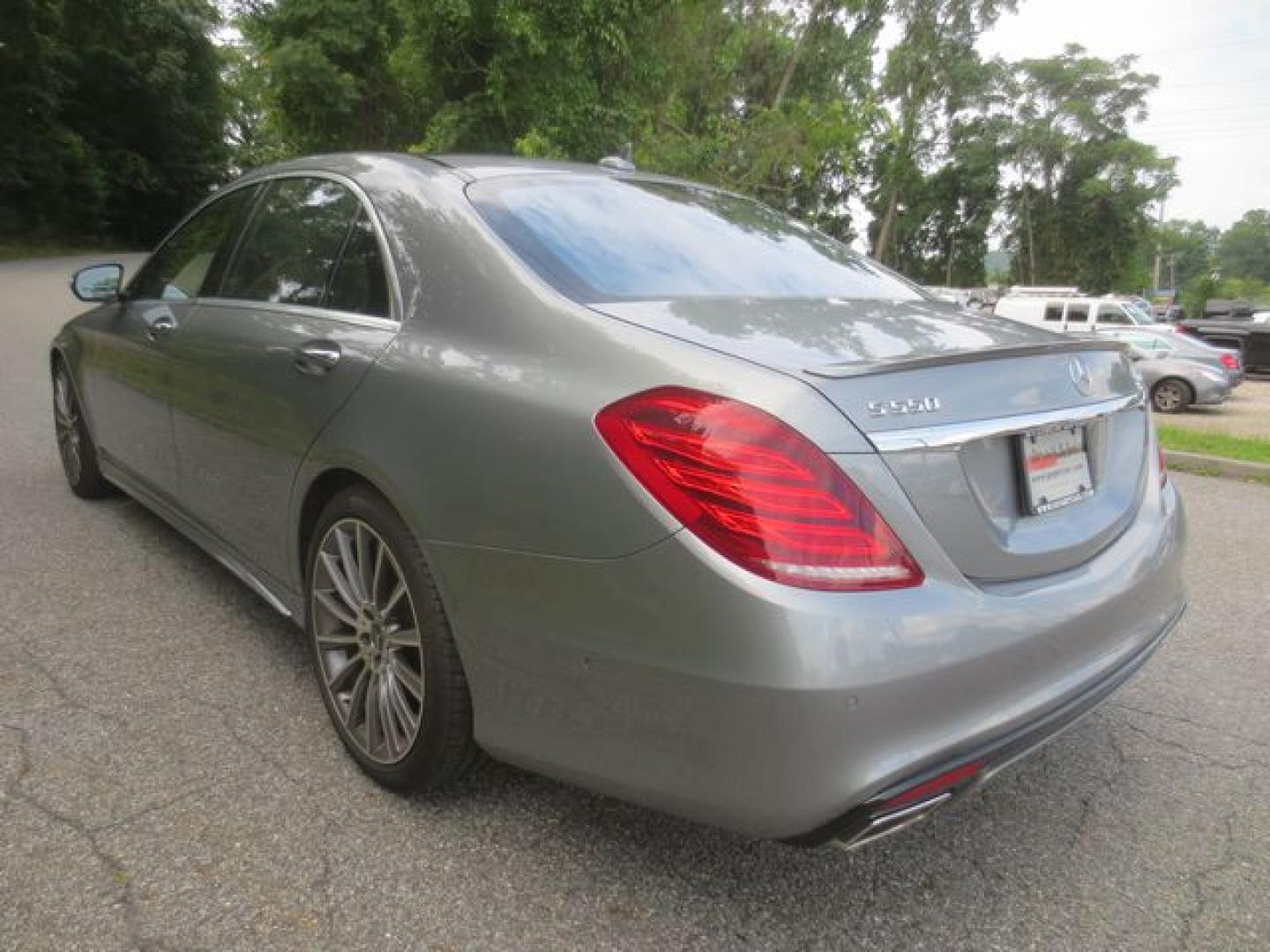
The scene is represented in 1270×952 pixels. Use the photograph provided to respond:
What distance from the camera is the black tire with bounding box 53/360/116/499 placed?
14.9 feet

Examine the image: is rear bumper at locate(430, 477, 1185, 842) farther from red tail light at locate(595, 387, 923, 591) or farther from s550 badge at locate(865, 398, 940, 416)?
s550 badge at locate(865, 398, 940, 416)

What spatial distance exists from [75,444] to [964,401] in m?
4.49

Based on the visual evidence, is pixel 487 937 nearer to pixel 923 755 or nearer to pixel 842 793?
pixel 842 793

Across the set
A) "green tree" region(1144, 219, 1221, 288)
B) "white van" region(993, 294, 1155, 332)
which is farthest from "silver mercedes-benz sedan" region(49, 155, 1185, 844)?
"green tree" region(1144, 219, 1221, 288)

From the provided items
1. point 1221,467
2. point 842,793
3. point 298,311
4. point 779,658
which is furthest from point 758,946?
point 1221,467

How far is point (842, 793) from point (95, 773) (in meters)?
1.87

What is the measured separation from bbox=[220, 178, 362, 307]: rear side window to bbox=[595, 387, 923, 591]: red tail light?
1465 mm

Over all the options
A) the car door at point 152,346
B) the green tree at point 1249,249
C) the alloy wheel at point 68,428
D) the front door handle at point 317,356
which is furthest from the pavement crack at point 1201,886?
the green tree at point 1249,249

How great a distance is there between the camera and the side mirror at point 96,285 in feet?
13.6

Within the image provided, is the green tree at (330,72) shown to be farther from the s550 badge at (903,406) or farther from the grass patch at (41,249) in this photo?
the grass patch at (41,249)

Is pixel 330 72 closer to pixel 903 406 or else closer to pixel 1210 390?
pixel 1210 390

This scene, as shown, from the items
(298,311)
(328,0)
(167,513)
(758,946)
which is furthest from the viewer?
(328,0)

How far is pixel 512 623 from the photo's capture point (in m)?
1.84

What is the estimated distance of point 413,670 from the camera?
2150 millimetres
